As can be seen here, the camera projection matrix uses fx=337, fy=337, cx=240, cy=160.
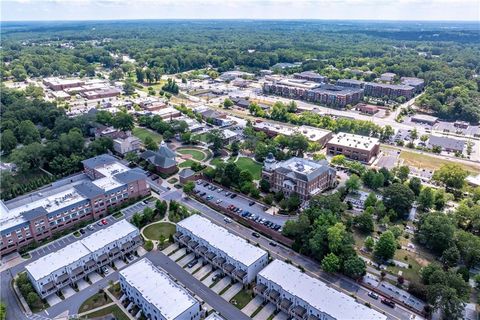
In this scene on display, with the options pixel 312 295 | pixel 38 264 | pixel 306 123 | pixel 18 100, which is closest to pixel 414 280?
pixel 312 295

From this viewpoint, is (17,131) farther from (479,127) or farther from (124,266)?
(479,127)

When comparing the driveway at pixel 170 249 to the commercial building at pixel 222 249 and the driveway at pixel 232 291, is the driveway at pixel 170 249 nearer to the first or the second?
the commercial building at pixel 222 249

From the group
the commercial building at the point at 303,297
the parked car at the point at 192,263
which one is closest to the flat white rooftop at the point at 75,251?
the parked car at the point at 192,263

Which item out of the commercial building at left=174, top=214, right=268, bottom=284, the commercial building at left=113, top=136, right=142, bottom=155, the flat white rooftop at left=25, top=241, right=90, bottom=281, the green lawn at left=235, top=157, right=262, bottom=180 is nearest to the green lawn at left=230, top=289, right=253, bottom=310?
the commercial building at left=174, top=214, right=268, bottom=284

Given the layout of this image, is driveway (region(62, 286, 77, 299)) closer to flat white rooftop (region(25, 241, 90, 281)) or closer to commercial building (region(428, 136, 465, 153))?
flat white rooftop (region(25, 241, 90, 281))

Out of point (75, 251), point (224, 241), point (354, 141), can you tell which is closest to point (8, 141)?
point (75, 251)
